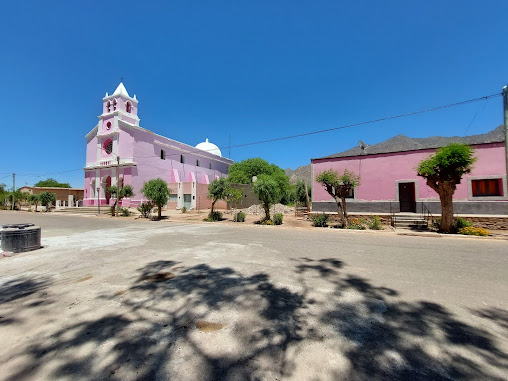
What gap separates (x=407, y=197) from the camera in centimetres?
1459

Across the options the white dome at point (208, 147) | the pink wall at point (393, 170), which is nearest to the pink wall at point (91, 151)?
the white dome at point (208, 147)

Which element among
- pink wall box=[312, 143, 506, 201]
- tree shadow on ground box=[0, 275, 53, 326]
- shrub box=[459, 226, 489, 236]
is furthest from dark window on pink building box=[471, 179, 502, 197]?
tree shadow on ground box=[0, 275, 53, 326]

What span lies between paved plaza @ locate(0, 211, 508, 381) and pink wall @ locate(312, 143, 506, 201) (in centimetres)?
1003

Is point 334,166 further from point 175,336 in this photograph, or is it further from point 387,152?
point 175,336

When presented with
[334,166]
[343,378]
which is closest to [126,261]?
[343,378]

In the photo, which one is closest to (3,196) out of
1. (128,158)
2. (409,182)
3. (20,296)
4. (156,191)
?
(128,158)

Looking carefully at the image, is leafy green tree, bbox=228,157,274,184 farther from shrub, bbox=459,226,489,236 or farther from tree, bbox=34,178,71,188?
tree, bbox=34,178,71,188

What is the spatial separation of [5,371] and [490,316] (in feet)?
17.5

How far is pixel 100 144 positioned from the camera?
1352 inches

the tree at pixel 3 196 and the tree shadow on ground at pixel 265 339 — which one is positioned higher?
the tree at pixel 3 196

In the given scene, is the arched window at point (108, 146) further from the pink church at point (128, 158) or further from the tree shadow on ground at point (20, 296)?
the tree shadow on ground at point (20, 296)

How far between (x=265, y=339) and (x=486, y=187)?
679 inches

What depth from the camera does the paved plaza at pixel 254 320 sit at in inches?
76.6

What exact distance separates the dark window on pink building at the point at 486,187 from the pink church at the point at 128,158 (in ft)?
91.0
